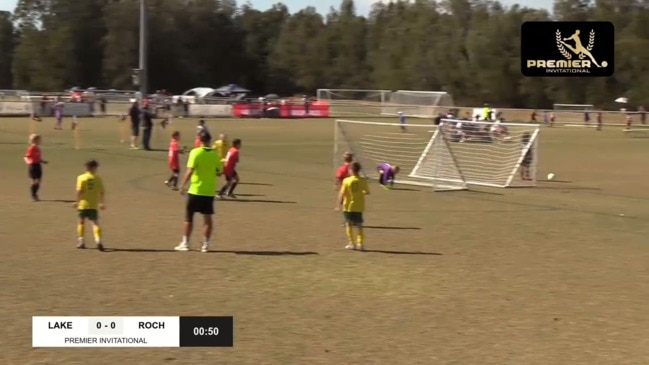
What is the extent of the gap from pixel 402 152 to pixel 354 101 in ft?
141

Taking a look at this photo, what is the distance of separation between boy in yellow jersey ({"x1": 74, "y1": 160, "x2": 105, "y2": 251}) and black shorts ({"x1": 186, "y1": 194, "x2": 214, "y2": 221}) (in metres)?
1.22

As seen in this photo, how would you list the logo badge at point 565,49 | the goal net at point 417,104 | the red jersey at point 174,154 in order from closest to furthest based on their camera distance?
the logo badge at point 565,49, the red jersey at point 174,154, the goal net at point 417,104

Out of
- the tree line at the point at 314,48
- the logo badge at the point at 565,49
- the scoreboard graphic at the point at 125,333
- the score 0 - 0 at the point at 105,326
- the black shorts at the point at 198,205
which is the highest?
the tree line at the point at 314,48

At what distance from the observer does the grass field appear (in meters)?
8.01

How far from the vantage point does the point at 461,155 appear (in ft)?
98.3

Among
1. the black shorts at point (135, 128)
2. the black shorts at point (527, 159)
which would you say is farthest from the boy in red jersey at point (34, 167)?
the black shorts at point (135, 128)

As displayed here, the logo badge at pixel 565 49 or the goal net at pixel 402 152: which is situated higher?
the logo badge at pixel 565 49

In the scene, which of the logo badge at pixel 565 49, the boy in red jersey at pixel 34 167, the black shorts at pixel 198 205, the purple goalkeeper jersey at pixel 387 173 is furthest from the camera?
the purple goalkeeper jersey at pixel 387 173

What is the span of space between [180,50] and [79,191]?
97.0m

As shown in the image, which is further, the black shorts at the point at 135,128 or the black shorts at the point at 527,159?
the black shorts at the point at 135,128

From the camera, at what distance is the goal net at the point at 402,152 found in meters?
23.8

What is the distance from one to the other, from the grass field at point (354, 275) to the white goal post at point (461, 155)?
1.68 m

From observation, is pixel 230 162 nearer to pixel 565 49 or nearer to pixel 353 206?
pixel 353 206

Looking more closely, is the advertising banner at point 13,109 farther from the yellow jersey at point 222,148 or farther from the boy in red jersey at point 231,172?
the boy in red jersey at point 231,172
